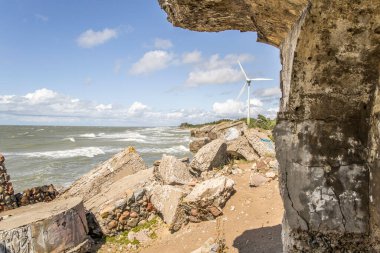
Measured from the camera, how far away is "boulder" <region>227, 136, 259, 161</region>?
36.2 feet

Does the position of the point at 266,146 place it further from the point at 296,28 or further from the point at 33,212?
the point at 296,28

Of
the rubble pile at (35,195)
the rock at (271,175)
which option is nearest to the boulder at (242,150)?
the rock at (271,175)

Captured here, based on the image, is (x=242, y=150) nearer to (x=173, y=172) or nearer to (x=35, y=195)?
(x=173, y=172)

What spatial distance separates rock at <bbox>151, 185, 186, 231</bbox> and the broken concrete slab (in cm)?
171

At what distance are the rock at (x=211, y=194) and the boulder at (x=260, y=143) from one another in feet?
11.2

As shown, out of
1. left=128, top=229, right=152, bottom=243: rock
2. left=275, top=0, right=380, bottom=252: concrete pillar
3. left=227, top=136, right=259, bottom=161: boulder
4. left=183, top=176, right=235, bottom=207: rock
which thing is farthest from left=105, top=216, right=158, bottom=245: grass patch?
left=275, top=0, right=380, bottom=252: concrete pillar

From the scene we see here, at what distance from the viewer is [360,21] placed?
7.05ft

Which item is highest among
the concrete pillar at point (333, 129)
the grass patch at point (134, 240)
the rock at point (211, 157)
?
the concrete pillar at point (333, 129)

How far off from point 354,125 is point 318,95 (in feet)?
1.00

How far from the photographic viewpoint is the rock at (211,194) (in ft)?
23.2

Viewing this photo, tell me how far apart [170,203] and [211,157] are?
2985 millimetres

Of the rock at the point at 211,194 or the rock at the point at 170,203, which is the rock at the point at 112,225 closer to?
the rock at the point at 170,203

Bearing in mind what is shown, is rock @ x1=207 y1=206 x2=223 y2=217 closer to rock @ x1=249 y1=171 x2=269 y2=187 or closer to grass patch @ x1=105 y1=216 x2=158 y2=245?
grass patch @ x1=105 y1=216 x2=158 y2=245

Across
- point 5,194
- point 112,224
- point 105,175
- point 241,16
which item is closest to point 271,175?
point 112,224
